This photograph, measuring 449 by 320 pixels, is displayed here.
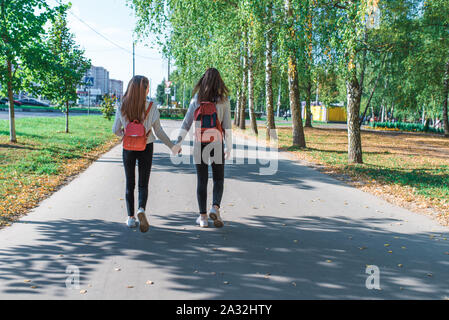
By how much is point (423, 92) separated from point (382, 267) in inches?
1066

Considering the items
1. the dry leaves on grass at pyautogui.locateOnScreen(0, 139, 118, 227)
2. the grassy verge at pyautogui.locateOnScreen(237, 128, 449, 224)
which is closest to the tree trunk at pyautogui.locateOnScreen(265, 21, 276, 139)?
the grassy verge at pyautogui.locateOnScreen(237, 128, 449, 224)

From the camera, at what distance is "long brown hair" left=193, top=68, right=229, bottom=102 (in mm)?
5105

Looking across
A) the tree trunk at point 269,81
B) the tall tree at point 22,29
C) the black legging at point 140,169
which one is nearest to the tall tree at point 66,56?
the tall tree at point 22,29

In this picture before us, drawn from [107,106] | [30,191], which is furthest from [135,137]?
[107,106]

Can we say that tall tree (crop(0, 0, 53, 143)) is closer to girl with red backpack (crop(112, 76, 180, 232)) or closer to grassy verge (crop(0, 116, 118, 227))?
grassy verge (crop(0, 116, 118, 227))

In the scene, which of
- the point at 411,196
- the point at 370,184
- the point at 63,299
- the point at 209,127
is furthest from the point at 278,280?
the point at 370,184

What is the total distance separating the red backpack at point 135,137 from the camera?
5035mm

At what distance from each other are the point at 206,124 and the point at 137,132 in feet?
2.80

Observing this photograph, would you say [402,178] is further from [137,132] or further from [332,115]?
[332,115]

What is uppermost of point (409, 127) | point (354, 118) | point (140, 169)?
point (354, 118)

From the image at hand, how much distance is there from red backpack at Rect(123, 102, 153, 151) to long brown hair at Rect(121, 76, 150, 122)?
0.33 ft

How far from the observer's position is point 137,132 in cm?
503

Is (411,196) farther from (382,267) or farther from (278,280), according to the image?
(278,280)

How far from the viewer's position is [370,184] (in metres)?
9.15
